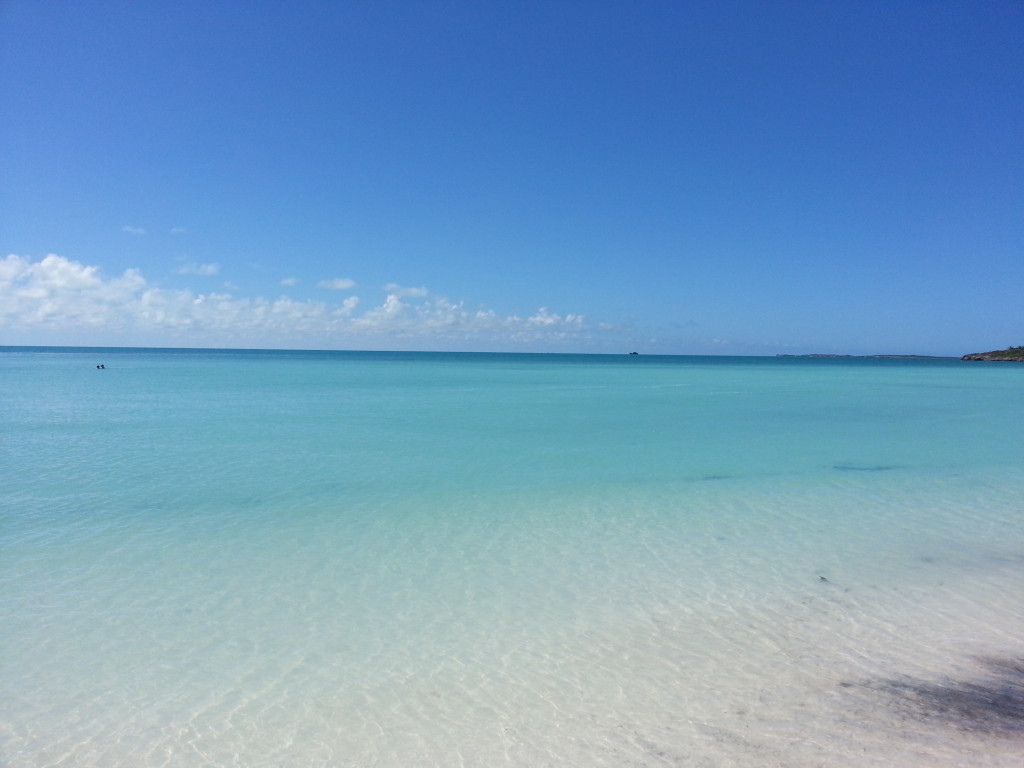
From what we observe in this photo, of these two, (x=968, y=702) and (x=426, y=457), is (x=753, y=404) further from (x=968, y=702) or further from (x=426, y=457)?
(x=968, y=702)

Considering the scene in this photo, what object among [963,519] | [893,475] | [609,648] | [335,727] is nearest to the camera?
[335,727]

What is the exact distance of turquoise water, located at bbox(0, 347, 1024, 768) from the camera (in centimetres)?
384

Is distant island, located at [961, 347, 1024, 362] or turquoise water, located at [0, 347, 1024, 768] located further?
distant island, located at [961, 347, 1024, 362]

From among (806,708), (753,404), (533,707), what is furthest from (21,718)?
(753,404)

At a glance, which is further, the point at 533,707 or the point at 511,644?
the point at 511,644

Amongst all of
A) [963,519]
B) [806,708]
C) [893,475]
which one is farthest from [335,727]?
[893,475]

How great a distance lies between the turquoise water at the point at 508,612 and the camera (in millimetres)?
3844

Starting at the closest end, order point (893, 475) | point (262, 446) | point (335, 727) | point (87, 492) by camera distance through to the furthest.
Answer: point (335, 727)
point (87, 492)
point (893, 475)
point (262, 446)

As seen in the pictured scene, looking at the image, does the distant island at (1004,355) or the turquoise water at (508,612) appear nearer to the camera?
the turquoise water at (508,612)

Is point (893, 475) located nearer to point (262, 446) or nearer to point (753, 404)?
point (262, 446)

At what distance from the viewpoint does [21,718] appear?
13.0ft

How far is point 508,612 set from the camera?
5602 mm

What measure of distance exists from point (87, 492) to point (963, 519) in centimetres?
1326

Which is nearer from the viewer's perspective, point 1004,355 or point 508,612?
point 508,612
